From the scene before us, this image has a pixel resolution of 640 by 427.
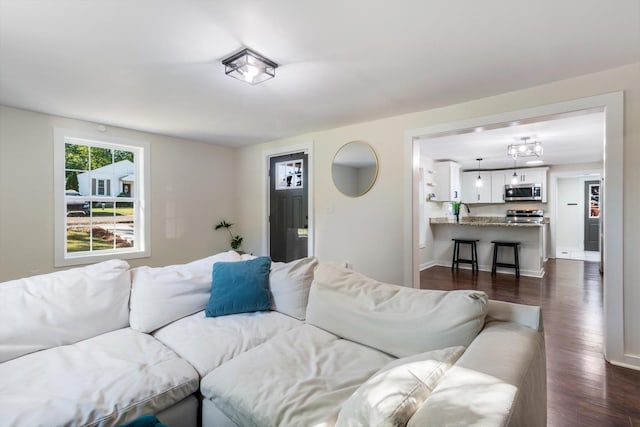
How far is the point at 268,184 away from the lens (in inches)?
191

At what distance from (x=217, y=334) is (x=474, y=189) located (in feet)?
24.9

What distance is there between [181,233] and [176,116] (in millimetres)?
1853

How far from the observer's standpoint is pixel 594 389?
6.74 feet

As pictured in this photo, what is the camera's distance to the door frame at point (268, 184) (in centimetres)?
426

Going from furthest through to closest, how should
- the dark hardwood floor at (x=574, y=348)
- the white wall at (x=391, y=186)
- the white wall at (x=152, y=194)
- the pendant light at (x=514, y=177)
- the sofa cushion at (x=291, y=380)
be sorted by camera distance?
the pendant light at (x=514, y=177) → the white wall at (x=152, y=194) → the white wall at (x=391, y=186) → the dark hardwood floor at (x=574, y=348) → the sofa cushion at (x=291, y=380)

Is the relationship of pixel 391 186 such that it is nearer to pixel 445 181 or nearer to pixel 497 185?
pixel 445 181

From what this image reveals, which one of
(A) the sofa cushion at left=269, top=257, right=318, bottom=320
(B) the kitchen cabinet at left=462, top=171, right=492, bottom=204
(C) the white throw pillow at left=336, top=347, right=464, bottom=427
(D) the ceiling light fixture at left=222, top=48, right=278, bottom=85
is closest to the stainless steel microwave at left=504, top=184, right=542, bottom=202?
(B) the kitchen cabinet at left=462, top=171, right=492, bottom=204

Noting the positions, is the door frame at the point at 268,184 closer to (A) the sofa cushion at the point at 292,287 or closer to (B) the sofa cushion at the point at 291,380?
(A) the sofa cushion at the point at 292,287

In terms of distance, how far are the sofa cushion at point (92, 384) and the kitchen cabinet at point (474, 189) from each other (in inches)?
306

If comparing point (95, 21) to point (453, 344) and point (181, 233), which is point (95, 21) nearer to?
point (453, 344)

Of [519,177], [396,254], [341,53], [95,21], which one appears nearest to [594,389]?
[396,254]

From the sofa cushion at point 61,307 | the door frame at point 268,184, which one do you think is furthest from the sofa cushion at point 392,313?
the door frame at point 268,184

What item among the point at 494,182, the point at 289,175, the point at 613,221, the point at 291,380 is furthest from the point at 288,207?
the point at 494,182

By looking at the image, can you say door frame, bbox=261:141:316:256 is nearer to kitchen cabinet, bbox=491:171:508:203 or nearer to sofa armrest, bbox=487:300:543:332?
sofa armrest, bbox=487:300:543:332
